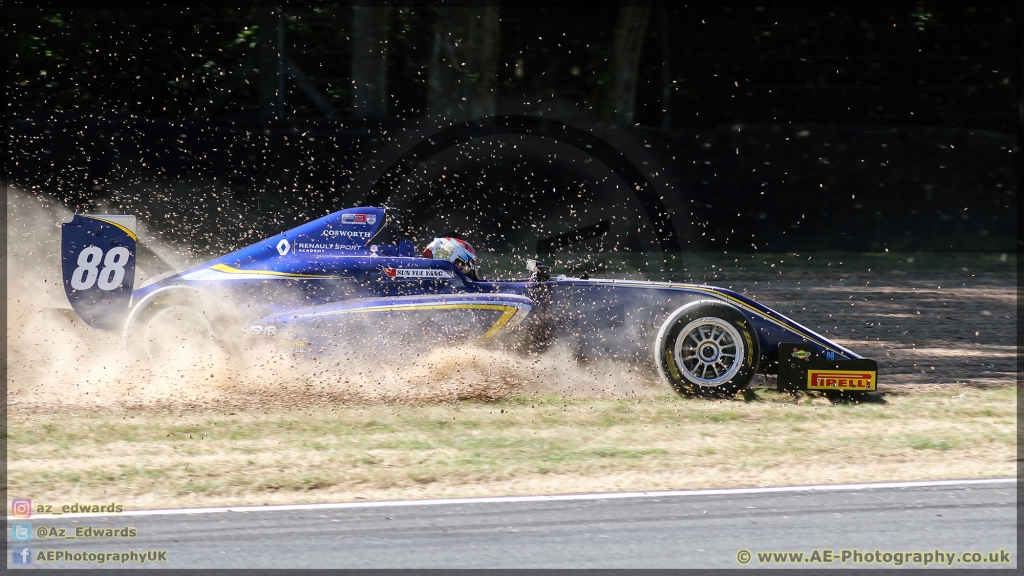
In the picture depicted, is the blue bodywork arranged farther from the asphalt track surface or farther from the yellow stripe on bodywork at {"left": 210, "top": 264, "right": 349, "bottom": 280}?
the asphalt track surface

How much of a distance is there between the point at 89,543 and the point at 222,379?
2.97 metres

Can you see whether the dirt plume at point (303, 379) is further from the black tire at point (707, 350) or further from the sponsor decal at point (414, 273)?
the sponsor decal at point (414, 273)

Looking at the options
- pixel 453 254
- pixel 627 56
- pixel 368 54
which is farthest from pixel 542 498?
pixel 627 56

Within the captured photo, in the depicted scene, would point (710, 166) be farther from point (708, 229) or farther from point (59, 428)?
point (59, 428)

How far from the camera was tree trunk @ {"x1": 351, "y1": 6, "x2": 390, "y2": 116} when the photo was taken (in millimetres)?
14543

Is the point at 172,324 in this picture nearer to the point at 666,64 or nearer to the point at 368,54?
the point at 368,54

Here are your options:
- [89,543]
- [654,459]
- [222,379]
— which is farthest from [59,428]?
[654,459]

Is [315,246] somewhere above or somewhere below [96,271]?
above

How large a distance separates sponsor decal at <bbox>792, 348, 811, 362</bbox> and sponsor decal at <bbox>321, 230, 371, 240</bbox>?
130 inches

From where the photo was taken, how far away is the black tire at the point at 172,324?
7.44 m

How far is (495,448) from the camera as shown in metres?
Answer: 5.92

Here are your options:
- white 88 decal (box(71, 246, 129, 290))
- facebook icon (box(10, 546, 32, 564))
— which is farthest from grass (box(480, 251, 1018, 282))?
facebook icon (box(10, 546, 32, 564))

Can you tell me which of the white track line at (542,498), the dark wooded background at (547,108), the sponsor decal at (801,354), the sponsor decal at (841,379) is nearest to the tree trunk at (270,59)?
the dark wooded background at (547,108)

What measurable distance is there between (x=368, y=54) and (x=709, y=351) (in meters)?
9.34
